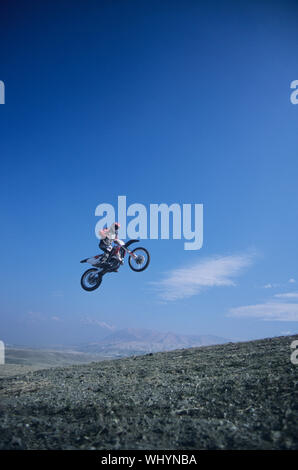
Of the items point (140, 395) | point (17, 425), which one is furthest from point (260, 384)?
point (17, 425)

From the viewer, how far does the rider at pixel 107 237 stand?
15.3m

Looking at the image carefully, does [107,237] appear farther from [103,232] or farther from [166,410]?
[166,410]

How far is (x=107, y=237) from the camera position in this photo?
52.4 feet

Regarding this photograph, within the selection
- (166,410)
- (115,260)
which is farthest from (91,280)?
(166,410)

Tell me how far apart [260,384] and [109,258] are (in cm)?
1012

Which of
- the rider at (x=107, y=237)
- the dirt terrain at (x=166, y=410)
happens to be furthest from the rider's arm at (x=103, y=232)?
the dirt terrain at (x=166, y=410)

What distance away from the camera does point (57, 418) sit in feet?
23.7

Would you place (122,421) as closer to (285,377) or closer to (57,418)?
(57,418)

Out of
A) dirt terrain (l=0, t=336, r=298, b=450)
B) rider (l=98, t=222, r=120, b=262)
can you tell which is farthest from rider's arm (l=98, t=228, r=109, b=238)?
dirt terrain (l=0, t=336, r=298, b=450)

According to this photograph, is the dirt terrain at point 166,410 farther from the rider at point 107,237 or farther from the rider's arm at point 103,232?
the rider's arm at point 103,232

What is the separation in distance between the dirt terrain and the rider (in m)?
6.94

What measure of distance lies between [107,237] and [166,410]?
10042mm

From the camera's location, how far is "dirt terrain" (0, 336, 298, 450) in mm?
5816

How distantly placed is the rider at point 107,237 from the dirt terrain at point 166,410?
6.94m
